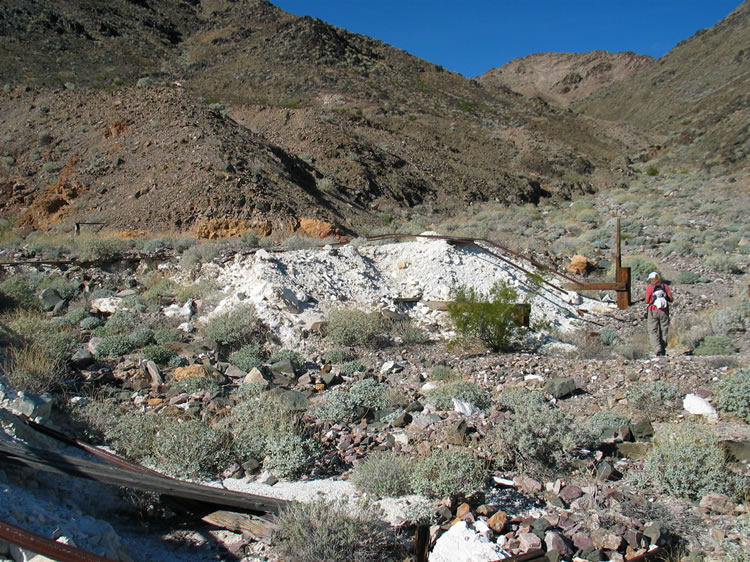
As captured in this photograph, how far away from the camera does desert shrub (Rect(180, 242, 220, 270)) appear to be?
35.5 ft

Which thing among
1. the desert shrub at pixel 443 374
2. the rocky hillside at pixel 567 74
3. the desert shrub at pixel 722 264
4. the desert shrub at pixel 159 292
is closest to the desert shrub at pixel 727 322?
the desert shrub at pixel 722 264

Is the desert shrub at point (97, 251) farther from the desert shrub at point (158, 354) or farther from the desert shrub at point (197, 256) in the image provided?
the desert shrub at point (158, 354)

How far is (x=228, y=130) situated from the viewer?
63.4ft

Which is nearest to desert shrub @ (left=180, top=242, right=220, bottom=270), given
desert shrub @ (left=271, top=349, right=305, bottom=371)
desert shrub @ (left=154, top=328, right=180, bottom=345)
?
desert shrub @ (left=154, top=328, right=180, bottom=345)

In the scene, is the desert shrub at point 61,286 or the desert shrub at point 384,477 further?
the desert shrub at point 61,286

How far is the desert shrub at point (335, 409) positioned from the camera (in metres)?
5.79

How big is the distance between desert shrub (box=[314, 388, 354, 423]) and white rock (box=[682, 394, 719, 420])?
361 cm

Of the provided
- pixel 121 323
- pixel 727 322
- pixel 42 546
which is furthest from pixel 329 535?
pixel 727 322

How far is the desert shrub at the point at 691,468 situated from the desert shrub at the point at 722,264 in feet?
34.8

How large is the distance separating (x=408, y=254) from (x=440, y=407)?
6238 mm

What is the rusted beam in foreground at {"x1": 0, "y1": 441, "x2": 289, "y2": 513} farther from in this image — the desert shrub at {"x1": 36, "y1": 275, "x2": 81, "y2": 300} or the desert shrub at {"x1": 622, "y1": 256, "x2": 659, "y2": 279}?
the desert shrub at {"x1": 622, "y1": 256, "x2": 659, "y2": 279}

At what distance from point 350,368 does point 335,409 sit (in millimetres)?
1626

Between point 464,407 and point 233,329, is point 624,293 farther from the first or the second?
point 233,329

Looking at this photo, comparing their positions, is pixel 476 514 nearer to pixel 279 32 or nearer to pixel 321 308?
pixel 321 308
